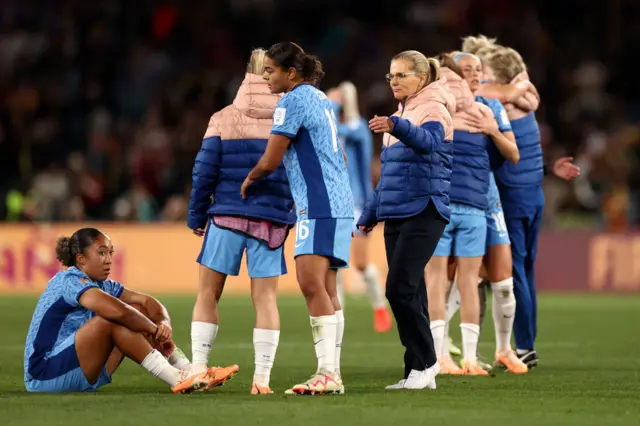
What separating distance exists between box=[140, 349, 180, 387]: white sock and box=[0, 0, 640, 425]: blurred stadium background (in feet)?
22.0

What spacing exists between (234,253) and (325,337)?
860 mm

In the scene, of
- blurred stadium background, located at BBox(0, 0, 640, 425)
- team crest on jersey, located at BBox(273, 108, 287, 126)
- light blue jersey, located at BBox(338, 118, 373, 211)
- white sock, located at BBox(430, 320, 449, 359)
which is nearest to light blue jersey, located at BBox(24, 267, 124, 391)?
team crest on jersey, located at BBox(273, 108, 287, 126)

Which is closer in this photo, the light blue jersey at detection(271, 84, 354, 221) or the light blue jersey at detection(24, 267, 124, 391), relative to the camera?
the light blue jersey at detection(271, 84, 354, 221)

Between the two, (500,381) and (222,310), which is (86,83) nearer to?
(222,310)

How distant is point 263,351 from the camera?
8758mm

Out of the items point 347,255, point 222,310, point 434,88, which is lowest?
point 222,310

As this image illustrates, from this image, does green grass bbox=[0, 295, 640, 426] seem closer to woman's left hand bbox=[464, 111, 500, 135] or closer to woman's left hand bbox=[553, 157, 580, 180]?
woman's left hand bbox=[553, 157, 580, 180]

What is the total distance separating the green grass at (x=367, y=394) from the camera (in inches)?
294

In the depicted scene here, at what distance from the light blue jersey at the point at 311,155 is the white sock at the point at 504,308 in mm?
2774

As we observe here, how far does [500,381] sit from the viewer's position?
32.7ft

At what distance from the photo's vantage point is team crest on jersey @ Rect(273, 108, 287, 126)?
27.9ft

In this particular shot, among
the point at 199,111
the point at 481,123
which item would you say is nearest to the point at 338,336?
the point at 481,123

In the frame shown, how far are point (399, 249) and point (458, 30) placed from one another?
18.0 meters

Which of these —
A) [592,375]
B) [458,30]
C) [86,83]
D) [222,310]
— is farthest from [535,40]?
[592,375]
